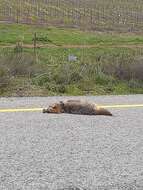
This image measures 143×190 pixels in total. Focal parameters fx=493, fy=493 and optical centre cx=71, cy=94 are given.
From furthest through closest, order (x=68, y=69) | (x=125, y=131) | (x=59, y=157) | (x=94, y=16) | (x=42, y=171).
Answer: (x=94, y=16) < (x=68, y=69) < (x=125, y=131) < (x=59, y=157) < (x=42, y=171)

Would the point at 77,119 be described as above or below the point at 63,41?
above

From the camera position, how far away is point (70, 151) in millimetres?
5465

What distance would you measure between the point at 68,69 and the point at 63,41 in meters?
27.1

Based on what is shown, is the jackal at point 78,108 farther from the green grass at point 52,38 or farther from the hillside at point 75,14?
the hillside at point 75,14

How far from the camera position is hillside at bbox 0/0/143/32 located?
53562 millimetres

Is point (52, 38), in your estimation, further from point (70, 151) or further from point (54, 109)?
point (70, 151)

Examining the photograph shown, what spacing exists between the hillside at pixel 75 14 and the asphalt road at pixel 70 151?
44.5m

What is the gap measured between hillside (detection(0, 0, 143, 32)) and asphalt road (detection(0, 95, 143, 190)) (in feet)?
146

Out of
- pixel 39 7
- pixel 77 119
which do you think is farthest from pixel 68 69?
pixel 39 7

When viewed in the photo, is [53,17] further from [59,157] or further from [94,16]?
[59,157]

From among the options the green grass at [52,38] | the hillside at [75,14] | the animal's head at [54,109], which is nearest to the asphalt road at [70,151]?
the animal's head at [54,109]

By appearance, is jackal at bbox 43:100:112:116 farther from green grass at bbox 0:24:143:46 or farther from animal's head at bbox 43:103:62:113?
green grass at bbox 0:24:143:46

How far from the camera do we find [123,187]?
4.38m

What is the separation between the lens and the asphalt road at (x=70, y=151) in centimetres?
446
